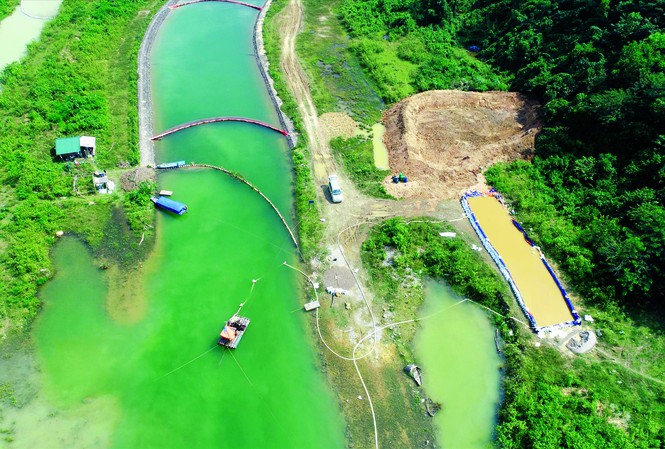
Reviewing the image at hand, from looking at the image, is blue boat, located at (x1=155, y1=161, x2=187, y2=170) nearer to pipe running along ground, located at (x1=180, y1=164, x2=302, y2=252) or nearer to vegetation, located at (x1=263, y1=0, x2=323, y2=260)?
pipe running along ground, located at (x1=180, y1=164, x2=302, y2=252)

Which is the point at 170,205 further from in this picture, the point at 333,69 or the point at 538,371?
the point at 538,371

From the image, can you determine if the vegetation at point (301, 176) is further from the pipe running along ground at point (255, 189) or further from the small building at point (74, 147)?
the small building at point (74, 147)

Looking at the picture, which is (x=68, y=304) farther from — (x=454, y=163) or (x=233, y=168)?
(x=454, y=163)

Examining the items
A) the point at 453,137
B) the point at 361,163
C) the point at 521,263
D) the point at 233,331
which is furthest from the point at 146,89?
the point at 521,263

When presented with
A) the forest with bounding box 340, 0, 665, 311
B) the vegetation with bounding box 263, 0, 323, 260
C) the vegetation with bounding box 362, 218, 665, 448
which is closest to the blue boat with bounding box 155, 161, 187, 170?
the vegetation with bounding box 263, 0, 323, 260

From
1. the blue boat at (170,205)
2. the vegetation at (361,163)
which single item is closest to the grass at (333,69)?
the vegetation at (361,163)

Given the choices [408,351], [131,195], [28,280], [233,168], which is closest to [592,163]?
[408,351]

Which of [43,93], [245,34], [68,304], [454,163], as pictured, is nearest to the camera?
[68,304]
